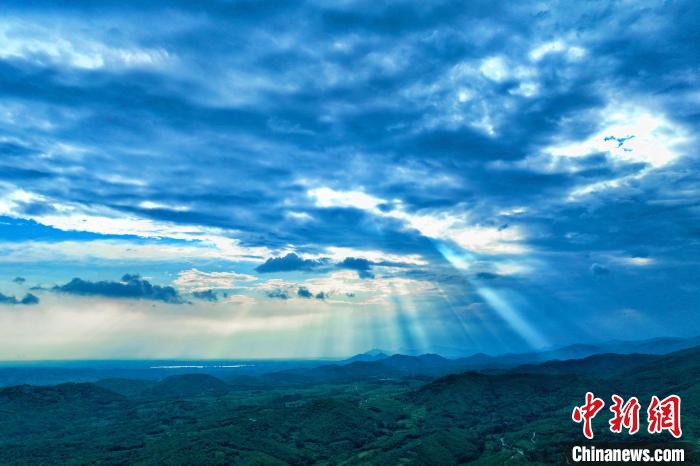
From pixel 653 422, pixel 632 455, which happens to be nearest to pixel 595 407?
pixel 653 422

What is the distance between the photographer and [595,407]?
14212 cm

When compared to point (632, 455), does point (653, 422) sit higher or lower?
higher

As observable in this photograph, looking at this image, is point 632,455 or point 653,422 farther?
point 632,455

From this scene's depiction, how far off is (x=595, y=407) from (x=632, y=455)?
74.8 m

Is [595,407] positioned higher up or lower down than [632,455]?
higher up

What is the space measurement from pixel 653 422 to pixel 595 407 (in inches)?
766

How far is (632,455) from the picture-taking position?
622ft

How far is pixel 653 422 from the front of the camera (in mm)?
142250

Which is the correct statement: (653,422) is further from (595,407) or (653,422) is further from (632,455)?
(632,455)

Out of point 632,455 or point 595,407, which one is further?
point 632,455

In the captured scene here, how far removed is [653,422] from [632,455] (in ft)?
207
